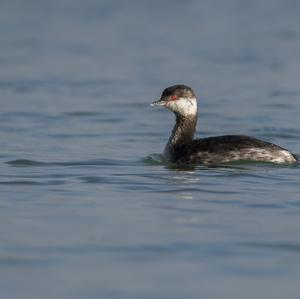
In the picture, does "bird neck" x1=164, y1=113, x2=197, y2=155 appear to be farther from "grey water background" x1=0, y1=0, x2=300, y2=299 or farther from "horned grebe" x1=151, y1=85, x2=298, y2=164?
"grey water background" x1=0, y1=0, x2=300, y2=299

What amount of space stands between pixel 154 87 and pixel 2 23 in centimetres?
1310

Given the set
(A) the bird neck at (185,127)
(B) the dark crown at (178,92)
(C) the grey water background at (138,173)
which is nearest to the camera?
(C) the grey water background at (138,173)

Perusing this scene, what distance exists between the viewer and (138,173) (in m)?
15.3

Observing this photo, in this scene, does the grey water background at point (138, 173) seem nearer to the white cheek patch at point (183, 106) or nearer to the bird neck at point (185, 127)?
Answer: the bird neck at point (185, 127)

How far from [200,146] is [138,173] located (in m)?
1.08

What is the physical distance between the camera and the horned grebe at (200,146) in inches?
614

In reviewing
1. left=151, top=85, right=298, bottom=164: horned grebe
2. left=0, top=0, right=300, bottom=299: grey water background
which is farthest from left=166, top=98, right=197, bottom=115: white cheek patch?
left=0, top=0, right=300, bottom=299: grey water background

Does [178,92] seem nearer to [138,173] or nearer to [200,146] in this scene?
[200,146]

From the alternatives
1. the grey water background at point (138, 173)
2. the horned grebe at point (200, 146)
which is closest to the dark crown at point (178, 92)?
the horned grebe at point (200, 146)

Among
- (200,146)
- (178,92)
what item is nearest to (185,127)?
(178,92)

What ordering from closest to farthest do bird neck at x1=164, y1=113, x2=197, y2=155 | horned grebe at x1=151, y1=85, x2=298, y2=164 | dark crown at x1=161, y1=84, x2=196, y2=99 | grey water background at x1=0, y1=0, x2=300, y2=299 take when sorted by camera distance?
grey water background at x1=0, y1=0, x2=300, y2=299 → horned grebe at x1=151, y1=85, x2=298, y2=164 → dark crown at x1=161, y1=84, x2=196, y2=99 → bird neck at x1=164, y1=113, x2=197, y2=155

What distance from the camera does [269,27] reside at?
3772 centimetres

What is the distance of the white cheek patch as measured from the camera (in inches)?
661

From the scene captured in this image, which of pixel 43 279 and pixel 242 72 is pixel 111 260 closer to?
pixel 43 279
